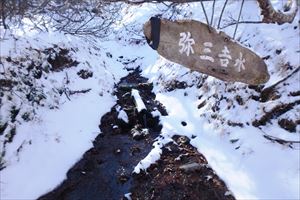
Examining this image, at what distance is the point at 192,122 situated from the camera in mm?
8398

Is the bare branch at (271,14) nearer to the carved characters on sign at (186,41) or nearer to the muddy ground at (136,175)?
the carved characters on sign at (186,41)

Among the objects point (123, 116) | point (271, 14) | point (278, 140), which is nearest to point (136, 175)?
point (123, 116)

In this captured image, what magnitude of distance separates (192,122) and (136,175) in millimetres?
2214

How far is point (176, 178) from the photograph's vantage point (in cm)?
667

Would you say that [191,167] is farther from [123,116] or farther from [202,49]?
[202,49]

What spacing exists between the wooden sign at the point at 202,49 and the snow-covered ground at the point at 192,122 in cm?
292

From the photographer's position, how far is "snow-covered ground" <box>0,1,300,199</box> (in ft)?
20.1

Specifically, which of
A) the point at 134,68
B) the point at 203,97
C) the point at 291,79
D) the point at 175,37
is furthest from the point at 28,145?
the point at 134,68

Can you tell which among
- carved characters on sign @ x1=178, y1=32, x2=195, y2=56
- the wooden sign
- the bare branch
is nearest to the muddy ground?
the bare branch

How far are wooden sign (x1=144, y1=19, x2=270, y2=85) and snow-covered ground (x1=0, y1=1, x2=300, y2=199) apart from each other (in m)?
2.92

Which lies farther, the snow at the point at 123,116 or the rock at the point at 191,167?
the snow at the point at 123,116

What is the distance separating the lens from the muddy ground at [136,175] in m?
6.32

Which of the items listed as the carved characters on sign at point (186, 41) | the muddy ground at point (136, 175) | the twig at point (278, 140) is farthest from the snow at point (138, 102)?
the carved characters on sign at point (186, 41)

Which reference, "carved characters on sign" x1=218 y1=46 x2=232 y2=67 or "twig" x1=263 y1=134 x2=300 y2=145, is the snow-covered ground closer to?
"twig" x1=263 y1=134 x2=300 y2=145
